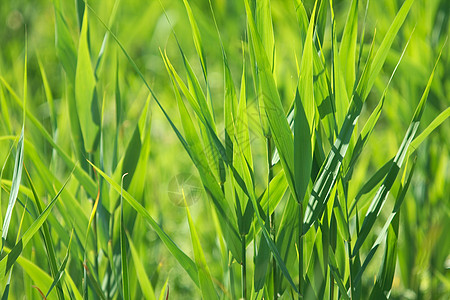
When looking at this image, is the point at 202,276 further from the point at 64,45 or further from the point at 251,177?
the point at 64,45

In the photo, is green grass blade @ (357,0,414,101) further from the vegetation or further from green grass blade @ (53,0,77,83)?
green grass blade @ (53,0,77,83)

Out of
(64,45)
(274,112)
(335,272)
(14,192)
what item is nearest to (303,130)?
(274,112)

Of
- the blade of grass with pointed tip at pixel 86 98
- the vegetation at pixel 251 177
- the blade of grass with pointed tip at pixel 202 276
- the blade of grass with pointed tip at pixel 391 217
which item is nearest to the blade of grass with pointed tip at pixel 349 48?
the vegetation at pixel 251 177

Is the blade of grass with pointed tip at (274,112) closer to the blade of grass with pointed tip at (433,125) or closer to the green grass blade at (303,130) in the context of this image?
the green grass blade at (303,130)

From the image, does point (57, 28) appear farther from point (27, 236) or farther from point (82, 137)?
point (27, 236)

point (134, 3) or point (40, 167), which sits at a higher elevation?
point (134, 3)

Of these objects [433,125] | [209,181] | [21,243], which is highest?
[433,125]

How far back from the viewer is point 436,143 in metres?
0.97

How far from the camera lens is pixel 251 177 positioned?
477 mm

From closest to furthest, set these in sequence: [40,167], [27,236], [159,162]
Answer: [27,236] < [40,167] < [159,162]

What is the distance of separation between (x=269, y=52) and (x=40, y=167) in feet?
0.96


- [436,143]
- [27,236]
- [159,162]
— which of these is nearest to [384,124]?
[436,143]

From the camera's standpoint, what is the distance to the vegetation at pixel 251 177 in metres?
0.47

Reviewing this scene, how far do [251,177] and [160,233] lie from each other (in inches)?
3.8
